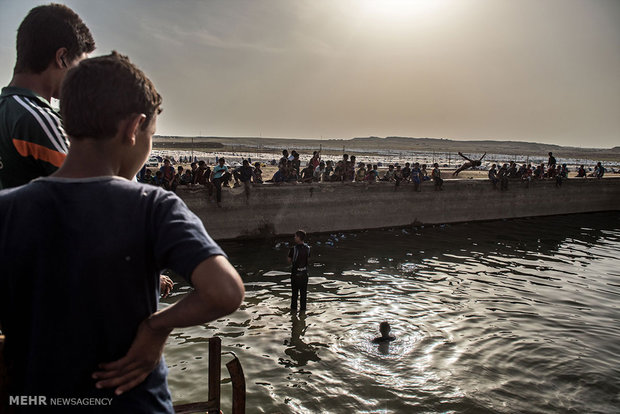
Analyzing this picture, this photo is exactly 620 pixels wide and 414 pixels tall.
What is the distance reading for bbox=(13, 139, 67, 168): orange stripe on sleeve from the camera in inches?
75.5

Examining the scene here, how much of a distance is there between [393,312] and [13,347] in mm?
11376

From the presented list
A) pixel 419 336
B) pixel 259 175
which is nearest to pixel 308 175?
pixel 259 175

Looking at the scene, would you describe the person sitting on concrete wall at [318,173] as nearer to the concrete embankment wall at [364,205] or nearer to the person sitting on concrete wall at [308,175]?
the person sitting on concrete wall at [308,175]

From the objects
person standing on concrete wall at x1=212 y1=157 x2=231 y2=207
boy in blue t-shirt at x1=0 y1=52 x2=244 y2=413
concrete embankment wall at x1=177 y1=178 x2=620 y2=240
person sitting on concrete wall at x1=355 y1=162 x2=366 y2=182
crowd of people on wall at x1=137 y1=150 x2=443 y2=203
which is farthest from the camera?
person sitting on concrete wall at x1=355 y1=162 x2=366 y2=182

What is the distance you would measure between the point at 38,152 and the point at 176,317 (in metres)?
1.10

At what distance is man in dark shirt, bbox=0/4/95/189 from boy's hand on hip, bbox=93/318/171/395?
0.99m

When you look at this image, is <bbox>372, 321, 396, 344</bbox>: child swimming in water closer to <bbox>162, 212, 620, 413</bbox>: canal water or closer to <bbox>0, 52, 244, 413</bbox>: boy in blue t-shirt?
<bbox>162, 212, 620, 413</bbox>: canal water

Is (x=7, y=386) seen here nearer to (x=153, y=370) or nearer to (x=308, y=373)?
(x=153, y=370)

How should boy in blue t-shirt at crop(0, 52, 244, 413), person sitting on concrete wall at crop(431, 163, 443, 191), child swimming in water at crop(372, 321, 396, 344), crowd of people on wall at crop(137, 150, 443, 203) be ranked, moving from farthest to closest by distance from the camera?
person sitting on concrete wall at crop(431, 163, 443, 191) < crowd of people on wall at crop(137, 150, 443, 203) < child swimming in water at crop(372, 321, 396, 344) < boy in blue t-shirt at crop(0, 52, 244, 413)

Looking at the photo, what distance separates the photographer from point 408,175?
2564cm

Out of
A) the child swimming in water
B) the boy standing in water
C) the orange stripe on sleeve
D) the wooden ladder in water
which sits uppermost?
the orange stripe on sleeve

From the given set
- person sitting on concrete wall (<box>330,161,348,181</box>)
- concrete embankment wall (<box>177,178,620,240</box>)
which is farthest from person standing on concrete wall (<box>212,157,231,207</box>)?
person sitting on concrete wall (<box>330,161,348,181</box>)

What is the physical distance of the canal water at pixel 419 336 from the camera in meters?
7.87

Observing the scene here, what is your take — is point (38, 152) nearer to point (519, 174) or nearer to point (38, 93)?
point (38, 93)
